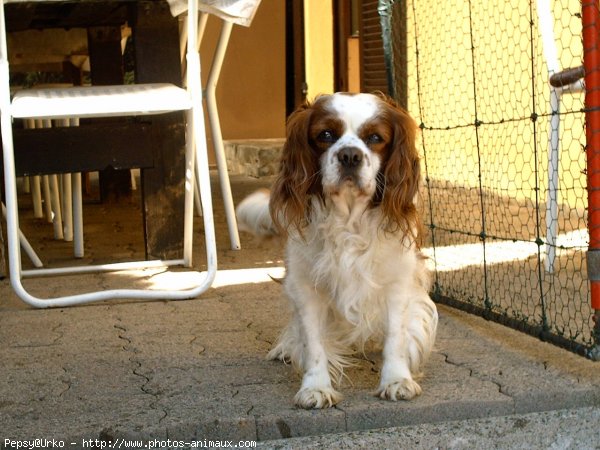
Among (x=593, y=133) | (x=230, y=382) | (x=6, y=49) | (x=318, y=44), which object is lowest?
(x=230, y=382)

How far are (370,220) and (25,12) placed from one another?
2334 mm

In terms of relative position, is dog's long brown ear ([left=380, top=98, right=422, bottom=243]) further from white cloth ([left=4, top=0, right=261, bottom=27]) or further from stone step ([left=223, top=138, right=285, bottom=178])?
stone step ([left=223, top=138, right=285, bottom=178])

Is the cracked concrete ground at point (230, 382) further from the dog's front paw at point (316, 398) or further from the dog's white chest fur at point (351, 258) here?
the dog's white chest fur at point (351, 258)

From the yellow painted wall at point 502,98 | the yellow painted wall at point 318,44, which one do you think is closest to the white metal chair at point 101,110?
the yellow painted wall at point 502,98

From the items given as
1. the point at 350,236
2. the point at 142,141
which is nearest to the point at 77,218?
the point at 142,141

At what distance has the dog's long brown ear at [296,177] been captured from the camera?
2.56 meters

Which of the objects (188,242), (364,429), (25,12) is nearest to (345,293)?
(364,429)

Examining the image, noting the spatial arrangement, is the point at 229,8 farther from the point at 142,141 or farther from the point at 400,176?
the point at 400,176

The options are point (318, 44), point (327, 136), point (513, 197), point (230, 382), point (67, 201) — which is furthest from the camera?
point (318, 44)

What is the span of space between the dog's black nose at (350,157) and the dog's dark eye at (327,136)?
7 cm

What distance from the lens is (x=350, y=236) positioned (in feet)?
8.59

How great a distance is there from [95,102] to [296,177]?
45.4 inches

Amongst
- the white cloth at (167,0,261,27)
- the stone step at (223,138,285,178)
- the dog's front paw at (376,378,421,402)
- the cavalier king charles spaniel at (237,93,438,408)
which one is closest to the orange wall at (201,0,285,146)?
the stone step at (223,138,285,178)

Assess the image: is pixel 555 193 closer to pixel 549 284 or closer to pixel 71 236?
pixel 549 284
